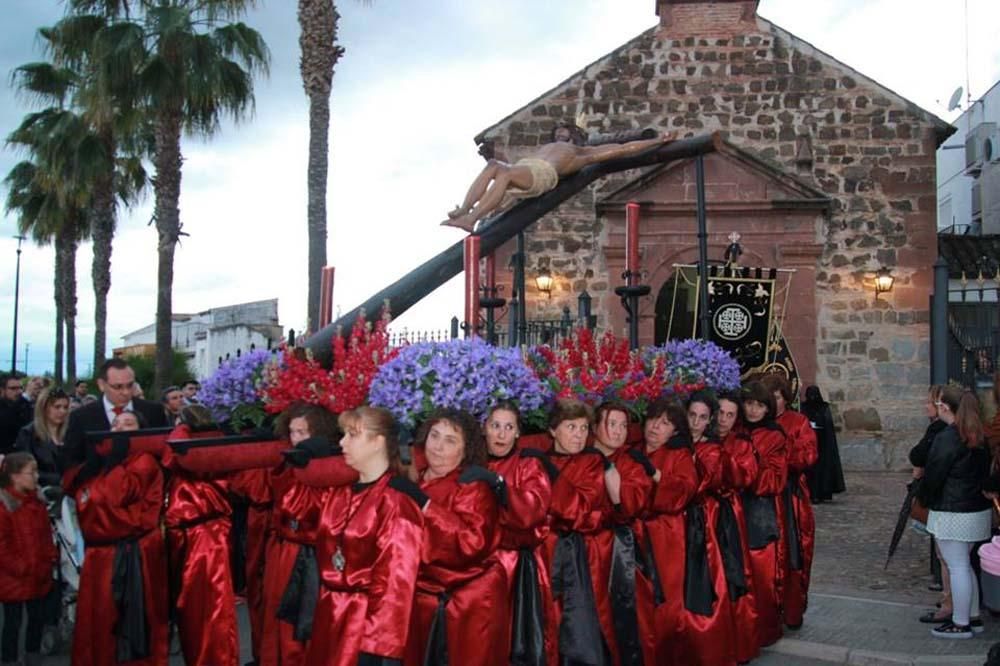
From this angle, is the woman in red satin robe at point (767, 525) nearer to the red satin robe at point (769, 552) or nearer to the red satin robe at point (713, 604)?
the red satin robe at point (769, 552)

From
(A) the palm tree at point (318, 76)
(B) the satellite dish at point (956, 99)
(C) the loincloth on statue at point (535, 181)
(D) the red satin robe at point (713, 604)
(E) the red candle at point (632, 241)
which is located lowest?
(D) the red satin robe at point (713, 604)

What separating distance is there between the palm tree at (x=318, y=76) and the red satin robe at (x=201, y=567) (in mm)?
8071

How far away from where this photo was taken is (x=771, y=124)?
1645cm

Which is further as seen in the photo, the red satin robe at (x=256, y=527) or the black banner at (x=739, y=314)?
the black banner at (x=739, y=314)

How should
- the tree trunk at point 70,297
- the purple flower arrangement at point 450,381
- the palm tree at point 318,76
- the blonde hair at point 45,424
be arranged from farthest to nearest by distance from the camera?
the tree trunk at point 70,297 → the palm tree at point 318,76 → the blonde hair at point 45,424 → the purple flower arrangement at point 450,381

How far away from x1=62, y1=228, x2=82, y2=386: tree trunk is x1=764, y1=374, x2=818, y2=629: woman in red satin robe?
63.8 ft

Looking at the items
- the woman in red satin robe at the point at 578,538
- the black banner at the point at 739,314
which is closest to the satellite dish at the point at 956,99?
the black banner at the point at 739,314

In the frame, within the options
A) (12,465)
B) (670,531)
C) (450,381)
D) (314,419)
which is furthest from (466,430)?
(12,465)

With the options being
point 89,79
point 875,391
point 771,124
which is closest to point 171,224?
point 89,79

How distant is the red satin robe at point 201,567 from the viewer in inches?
208

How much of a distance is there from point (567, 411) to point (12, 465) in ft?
11.1

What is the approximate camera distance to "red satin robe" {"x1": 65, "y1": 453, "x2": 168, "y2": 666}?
5.18 metres

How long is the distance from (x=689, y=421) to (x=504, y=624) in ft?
7.09

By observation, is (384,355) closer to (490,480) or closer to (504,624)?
(490,480)
